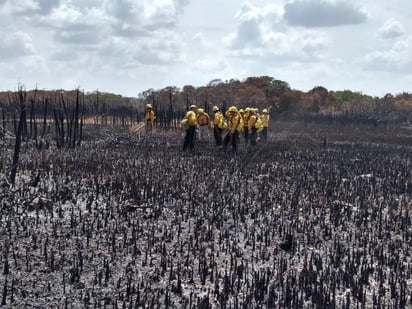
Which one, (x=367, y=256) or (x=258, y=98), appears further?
(x=258, y=98)

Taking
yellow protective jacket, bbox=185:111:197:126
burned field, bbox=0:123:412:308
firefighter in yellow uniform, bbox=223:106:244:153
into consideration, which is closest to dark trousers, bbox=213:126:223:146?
firefighter in yellow uniform, bbox=223:106:244:153

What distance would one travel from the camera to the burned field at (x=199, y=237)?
6680mm

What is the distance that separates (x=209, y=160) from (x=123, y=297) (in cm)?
1036

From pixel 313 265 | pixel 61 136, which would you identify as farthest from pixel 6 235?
pixel 61 136

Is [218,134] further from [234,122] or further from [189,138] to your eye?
[189,138]

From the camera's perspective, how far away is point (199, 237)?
28.5 ft

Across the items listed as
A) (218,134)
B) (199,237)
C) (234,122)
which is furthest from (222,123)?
(199,237)

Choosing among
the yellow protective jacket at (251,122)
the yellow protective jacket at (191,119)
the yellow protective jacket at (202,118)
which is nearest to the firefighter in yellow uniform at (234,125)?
the yellow protective jacket at (202,118)

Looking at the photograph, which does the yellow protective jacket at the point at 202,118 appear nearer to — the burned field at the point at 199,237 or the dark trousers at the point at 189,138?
the dark trousers at the point at 189,138

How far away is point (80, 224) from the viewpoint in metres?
8.80

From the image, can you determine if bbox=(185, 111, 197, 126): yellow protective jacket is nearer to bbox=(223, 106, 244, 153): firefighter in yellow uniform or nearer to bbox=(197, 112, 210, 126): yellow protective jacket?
bbox=(197, 112, 210, 126): yellow protective jacket

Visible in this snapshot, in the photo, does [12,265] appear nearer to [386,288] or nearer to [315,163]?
[386,288]

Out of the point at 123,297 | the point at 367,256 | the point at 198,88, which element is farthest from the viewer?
the point at 198,88

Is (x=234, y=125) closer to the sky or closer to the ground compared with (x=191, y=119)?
closer to the ground
